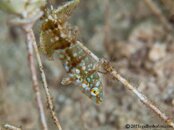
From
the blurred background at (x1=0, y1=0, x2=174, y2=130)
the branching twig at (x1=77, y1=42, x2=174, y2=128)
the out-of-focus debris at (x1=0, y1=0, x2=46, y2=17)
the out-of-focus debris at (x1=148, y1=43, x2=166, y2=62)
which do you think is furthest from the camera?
the out-of-focus debris at (x1=148, y1=43, x2=166, y2=62)

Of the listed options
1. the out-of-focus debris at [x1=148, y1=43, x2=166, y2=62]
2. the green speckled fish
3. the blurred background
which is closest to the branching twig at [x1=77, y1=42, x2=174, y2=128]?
the green speckled fish

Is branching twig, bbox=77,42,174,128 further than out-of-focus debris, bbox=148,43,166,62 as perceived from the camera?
No

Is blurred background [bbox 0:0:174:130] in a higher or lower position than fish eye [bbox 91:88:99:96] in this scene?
higher

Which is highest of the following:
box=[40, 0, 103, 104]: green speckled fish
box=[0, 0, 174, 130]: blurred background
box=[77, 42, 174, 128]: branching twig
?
box=[0, 0, 174, 130]: blurred background

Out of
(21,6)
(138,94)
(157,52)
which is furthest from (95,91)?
(157,52)

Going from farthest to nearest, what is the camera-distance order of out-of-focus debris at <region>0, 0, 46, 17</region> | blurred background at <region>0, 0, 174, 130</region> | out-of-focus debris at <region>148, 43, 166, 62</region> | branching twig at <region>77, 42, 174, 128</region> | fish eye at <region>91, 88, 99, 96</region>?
out-of-focus debris at <region>148, 43, 166, 62</region> → blurred background at <region>0, 0, 174, 130</region> → fish eye at <region>91, 88, 99, 96</region> → branching twig at <region>77, 42, 174, 128</region> → out-of-focus debris at <region>0, 0, 46, 17</region>

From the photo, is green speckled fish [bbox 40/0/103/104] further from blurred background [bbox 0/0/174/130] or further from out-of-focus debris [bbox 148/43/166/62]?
out-of-focus debris [bbox 148/43/166/62]

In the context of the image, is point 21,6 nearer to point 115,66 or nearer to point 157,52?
point 115,66
